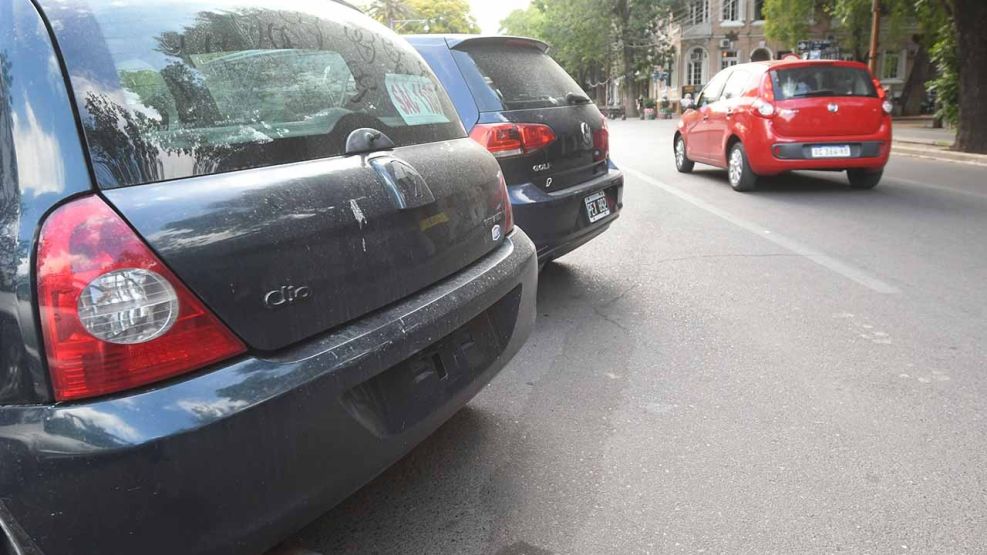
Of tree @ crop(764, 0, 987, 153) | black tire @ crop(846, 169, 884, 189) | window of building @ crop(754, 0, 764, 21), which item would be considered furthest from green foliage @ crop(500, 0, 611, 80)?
black tire @ crop(846, 169, 884, 189)

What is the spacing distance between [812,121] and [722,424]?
273 inches

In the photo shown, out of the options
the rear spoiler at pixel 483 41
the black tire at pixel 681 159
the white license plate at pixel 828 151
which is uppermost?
the rear spoiler at pixel 483 41

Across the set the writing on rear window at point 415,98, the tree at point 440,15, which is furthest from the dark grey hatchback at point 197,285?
the tree at point 440,15

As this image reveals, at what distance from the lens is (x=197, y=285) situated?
1.65 metres

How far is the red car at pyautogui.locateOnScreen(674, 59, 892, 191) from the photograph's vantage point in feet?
29.1

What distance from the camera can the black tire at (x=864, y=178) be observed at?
9414 millimetres

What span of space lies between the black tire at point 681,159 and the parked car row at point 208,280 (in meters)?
10.4

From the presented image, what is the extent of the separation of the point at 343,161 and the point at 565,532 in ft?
4.57

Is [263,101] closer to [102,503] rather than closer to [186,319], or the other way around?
[186,319]

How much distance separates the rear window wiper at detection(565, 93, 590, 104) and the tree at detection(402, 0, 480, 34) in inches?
2276

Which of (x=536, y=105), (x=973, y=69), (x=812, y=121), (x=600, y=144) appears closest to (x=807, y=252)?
(x=600, y=144)

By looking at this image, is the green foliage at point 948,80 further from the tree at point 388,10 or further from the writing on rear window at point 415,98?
the tree at point 388,10

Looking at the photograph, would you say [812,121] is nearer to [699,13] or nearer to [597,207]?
Result: [597,207]

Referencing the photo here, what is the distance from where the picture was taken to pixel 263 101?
2.03m
